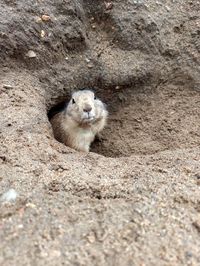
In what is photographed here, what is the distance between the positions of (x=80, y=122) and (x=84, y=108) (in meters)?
0.33

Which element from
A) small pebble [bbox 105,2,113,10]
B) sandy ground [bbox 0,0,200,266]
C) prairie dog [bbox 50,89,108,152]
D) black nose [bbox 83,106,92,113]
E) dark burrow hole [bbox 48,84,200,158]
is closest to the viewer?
sandy ground [bbox 0,0,200,266]

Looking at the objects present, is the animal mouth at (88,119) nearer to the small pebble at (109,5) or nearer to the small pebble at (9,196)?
the small pebble at (109,5)

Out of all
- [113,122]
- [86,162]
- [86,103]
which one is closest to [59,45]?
[86,103]

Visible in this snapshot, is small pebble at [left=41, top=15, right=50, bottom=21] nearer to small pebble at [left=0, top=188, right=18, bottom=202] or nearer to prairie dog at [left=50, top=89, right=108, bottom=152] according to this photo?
prairie dog at [left=50, top=89, right=108, bottom=152]

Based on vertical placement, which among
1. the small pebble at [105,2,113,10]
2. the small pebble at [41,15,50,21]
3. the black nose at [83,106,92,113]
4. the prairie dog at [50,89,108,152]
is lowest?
Result: the prairie dog at [50,89,108,152]

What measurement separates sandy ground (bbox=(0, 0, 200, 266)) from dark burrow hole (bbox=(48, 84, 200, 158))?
1 cm

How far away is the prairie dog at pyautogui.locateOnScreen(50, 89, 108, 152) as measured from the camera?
5.34 m

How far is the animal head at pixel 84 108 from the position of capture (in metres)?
5.23

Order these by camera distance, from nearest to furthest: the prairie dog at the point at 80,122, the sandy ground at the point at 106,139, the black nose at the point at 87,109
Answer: the sandy ground at the point at 106,139 → the black nose at the point at 87,109 → the prairie dog at the point at 80,122

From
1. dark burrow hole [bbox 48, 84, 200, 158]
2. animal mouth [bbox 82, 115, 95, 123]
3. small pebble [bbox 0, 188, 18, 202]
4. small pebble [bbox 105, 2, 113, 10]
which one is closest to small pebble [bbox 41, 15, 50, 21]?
small pebble [bbox 105, 2, 113, 10]

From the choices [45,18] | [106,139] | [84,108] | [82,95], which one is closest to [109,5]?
[45,18]

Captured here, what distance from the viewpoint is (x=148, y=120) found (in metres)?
5.80

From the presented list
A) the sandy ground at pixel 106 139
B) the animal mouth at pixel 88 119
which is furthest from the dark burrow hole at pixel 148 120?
the animal mouth at pixel 88 119

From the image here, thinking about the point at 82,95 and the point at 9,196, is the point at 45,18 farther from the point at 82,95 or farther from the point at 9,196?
the point at 9,196
